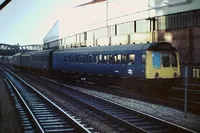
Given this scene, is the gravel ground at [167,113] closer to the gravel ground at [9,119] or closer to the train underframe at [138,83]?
the train underframe at [138,83]

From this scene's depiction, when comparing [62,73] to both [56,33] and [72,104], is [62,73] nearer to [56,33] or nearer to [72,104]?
A: [72,104]

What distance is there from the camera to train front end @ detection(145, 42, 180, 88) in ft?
57.8

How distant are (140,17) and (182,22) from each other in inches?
264

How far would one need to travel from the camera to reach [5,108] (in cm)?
1427

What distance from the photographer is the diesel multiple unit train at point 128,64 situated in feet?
58.3

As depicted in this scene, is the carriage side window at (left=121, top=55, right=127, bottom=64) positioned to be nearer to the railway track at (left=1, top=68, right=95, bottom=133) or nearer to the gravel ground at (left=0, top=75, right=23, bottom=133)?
the railway track at (left=1, top=68, right=95, bottom=133)

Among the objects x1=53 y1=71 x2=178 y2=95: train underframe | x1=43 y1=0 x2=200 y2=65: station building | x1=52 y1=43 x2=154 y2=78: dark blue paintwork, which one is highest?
x1=43 y1=0 x2=200 y2=65: station building

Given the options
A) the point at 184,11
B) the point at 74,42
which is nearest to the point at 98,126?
the point at 184,11

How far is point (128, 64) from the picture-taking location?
1947cm

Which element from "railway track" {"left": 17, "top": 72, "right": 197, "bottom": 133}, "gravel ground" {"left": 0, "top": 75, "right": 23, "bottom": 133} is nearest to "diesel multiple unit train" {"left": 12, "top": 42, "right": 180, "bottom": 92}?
"railway track" {"left": 17, "top": 72, "right": 197, "bottom": 133}

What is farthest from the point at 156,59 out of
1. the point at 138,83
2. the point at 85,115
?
the point at 85,115

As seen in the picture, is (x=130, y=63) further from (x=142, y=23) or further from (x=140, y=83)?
(x=142, y=23)

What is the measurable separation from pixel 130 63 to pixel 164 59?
216 centimetres

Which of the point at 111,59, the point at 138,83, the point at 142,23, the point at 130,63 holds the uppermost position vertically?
the point at 142,23
